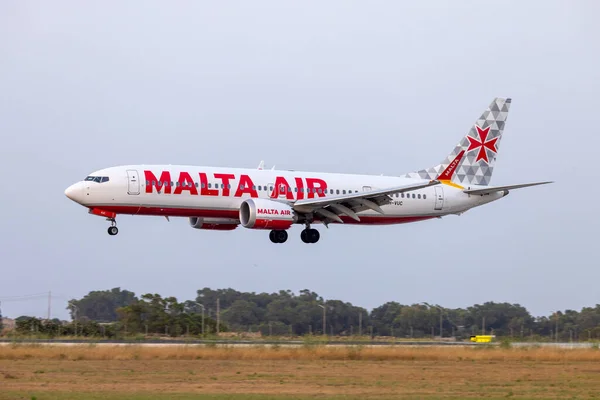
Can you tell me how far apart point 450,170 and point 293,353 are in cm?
2232

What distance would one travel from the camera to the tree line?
66000 mm

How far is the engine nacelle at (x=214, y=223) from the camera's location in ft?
190

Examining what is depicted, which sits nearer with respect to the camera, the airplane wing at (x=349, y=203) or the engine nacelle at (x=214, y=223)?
the airplane wing at (x=349, y=203)

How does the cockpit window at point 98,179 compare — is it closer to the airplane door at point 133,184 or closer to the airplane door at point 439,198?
the airplane door at point 133,184

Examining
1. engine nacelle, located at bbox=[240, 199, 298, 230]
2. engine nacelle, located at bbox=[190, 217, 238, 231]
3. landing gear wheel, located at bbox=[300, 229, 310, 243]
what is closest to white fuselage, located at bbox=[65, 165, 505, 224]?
engine nacelle, located at bbox=[190, 217, 238, 231]

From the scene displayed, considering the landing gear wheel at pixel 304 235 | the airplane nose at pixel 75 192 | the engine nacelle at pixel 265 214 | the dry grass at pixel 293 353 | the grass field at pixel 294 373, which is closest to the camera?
the grass field at pixel 294 373

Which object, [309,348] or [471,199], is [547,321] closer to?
[471,199]

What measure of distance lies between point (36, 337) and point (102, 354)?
14700 mm

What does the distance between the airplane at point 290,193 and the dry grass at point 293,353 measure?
9797 mm

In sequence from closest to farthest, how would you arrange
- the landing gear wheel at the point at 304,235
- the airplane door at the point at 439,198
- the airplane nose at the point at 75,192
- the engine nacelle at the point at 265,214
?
the airplane nose at the point at 75,192
the engine nacelle at the point at 265,214
the landing gear wheel at the point at 304,235
the airplane door at the point at 439,198

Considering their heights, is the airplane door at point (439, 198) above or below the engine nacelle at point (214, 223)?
above

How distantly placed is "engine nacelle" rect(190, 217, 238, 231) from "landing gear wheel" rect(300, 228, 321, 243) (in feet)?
12.4

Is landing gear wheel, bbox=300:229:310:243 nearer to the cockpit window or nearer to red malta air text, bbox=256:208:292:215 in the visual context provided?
red malta air text, bbox=256:208:292:215

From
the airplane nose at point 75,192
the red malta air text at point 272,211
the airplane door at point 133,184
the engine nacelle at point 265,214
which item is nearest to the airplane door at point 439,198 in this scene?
the engine nacelle at point 265,214
